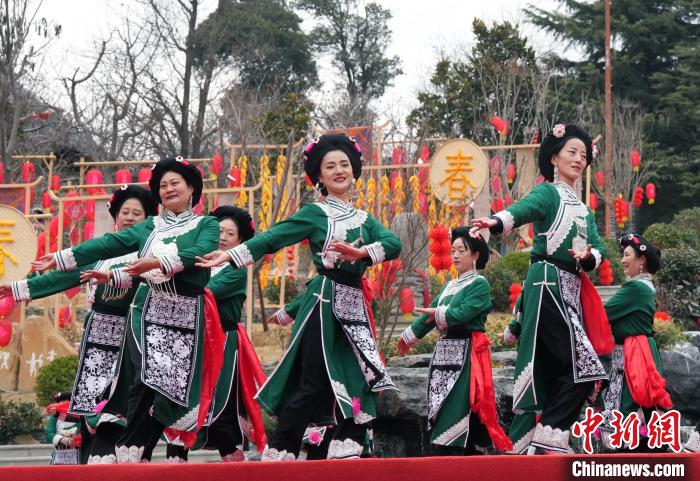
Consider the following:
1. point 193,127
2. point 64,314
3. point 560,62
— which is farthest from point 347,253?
point 560,62

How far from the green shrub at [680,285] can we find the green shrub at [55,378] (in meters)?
6.97

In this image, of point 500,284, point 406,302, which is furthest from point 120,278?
point 500,284

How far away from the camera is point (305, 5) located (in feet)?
99.1

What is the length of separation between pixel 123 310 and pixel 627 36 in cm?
2249

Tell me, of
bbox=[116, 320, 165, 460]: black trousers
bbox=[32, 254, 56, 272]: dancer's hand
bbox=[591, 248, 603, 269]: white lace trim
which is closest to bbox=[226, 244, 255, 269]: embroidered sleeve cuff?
bbox=[116, 320, 165, 460]: black trousers

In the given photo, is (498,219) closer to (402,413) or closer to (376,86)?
(402,413)

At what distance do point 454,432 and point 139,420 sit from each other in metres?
2.11

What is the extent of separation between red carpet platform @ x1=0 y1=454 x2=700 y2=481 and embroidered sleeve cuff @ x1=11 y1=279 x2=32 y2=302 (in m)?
2.07

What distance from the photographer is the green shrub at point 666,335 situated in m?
10.5

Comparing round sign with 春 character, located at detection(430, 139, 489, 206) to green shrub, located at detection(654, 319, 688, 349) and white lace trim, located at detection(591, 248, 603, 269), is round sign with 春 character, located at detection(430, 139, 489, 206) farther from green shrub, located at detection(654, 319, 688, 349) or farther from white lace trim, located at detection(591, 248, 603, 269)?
white lace trim, located at detection(591, 248, 603, 269)

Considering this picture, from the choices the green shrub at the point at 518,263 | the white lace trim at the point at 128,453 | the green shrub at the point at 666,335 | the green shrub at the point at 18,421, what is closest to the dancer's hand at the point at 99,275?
the white lace trim at the point at 128,453

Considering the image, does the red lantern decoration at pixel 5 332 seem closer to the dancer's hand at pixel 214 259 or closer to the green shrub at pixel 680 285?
the dancer's hand at pixel 214 259

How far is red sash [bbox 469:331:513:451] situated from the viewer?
7.10 m

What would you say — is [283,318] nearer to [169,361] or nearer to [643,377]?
[169,361]
